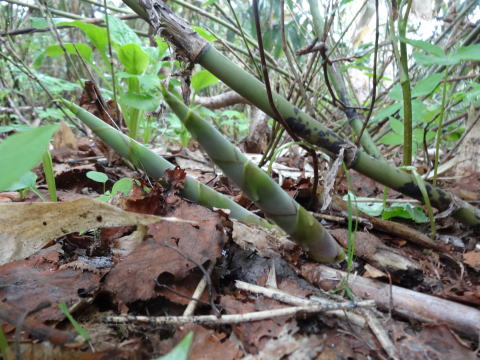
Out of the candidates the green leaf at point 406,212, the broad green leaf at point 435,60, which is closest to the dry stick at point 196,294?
the green leaf at point 406,212

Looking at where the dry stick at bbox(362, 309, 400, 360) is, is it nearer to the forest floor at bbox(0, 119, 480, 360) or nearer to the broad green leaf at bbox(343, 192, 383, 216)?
the forest floor at bbox(0, 119, 480, 360)

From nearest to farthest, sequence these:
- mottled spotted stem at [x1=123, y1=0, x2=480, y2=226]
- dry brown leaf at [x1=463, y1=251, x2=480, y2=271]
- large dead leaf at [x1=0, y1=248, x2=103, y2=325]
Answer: large dead leaf at [x1=0, y1=248, x2=103, y2=325] → mottled spotted stem at [x1=123, y1=0, x2=480, y2=226] → dry brown leaf at [x1=463, y1=251, x2=480, y2=271]

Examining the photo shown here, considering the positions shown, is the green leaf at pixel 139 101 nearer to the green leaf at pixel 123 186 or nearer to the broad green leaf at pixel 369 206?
the green leaf at pixel 123 186

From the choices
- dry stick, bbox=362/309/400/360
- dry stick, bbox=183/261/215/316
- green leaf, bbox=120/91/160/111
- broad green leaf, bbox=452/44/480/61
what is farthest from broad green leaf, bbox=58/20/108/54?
dry stick, bbox=362/309/400/360

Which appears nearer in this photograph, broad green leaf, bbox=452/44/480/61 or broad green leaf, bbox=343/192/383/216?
broad green leaf, bbox=452/44/480/61

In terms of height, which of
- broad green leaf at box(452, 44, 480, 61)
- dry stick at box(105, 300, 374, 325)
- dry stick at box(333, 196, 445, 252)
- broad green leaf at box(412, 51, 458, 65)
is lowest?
dry stick at box(333, 196, 445, 252)

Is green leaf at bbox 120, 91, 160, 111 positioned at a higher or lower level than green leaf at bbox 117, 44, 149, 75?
lower

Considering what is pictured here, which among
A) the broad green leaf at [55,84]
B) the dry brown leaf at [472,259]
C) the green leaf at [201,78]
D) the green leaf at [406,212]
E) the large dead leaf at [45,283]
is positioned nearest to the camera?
the large dead leaf at [45,283]
